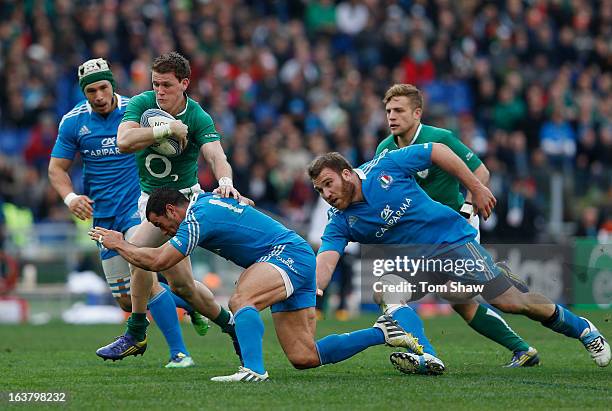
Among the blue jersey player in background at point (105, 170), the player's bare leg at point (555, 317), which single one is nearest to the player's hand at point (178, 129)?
the blue jersey player in background at point (105, 170)

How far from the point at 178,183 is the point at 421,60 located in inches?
563

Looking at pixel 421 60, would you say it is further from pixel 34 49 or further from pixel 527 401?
pixel 527 401

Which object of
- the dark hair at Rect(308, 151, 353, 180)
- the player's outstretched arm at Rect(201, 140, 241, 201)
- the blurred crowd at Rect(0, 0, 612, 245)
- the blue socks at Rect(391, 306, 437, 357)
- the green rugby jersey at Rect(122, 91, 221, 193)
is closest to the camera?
the dark hair at Rect(308, 151, 353, 180)

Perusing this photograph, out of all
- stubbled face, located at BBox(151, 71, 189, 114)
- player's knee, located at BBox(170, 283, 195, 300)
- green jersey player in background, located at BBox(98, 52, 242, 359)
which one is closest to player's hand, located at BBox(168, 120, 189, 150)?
green jersey player in background, located at BBox(98, 52, 242, 359)

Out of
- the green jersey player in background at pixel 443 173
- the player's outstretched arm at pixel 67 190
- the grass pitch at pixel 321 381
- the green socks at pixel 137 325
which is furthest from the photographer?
the player's outstretched arm at pixel 67 190

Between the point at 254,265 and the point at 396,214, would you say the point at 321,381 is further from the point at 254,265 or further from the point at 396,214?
the point at 396,214

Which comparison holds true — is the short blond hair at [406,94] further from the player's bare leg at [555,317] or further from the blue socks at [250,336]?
the blue socks at [250,336]

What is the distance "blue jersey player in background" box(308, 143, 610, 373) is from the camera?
30.1 ft

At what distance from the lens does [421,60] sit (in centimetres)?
2397

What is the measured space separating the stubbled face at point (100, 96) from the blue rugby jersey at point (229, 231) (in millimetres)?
2286

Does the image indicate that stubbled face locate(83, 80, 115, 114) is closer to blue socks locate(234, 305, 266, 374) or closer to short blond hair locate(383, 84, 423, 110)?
short blond hair locate(383, 84, 423, 110)

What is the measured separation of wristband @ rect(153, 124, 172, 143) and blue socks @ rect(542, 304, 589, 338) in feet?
10.8

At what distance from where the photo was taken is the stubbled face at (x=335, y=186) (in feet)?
29.6

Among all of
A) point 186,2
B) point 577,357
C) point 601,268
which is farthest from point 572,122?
point 577,357
